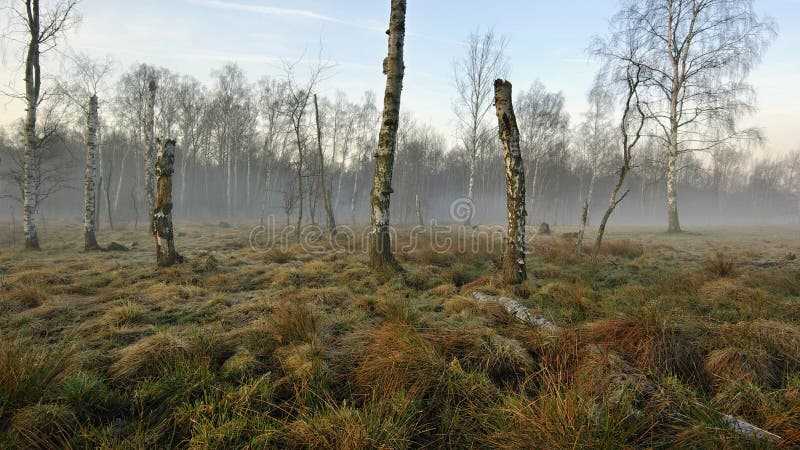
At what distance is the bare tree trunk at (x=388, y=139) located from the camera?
6406mm

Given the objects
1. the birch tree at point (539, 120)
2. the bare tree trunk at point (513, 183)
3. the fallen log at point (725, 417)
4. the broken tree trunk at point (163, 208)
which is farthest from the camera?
the birch tree at point (539, 120)

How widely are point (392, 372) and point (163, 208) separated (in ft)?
23.7

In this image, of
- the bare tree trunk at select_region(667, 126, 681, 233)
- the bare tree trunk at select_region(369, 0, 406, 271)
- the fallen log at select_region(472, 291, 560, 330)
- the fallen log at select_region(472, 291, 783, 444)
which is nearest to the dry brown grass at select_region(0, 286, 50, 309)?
the bare tree trunk at select_region(369, 0, 406, 271)

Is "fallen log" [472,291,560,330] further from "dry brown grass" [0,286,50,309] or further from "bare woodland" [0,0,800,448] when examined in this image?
"dry brown grass" [0,286,50,309]

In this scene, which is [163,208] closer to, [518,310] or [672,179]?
[518,310]

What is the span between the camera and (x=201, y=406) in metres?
1.97

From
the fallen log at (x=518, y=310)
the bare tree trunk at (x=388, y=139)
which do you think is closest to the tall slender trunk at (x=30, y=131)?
the bare tree trunk at (x=388, y=139)

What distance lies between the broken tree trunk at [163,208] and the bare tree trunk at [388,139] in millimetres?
4605

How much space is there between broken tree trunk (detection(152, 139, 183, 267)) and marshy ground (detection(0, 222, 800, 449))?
2.44 meters

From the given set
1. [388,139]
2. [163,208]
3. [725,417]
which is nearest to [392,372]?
[725,417]

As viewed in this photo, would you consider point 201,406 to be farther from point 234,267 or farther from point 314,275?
point 234,267

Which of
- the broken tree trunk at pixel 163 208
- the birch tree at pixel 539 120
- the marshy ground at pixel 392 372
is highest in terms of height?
the birch tree at pixel 539 120

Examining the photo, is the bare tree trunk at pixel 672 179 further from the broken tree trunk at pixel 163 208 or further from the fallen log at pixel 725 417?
the broken tree trunk at pixel 163 208

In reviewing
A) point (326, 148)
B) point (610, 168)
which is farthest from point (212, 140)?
point (610, 168)
